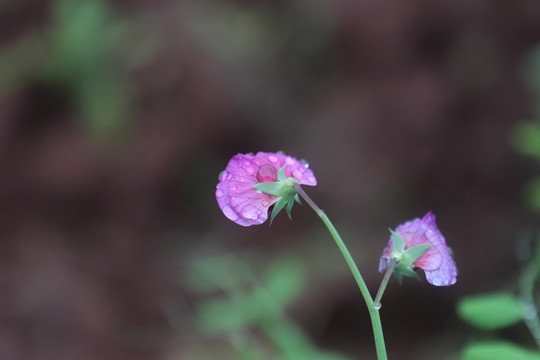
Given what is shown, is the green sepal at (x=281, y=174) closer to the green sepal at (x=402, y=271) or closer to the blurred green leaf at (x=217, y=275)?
the green sepal at (x=402, y=271)

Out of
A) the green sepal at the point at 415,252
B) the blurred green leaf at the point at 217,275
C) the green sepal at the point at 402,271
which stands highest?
the blurred green leaf at the point at 217,275

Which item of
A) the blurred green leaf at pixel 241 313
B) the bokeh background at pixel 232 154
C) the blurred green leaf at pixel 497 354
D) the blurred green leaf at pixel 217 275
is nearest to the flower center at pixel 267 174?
the blurred green leaf at pixel 497 354

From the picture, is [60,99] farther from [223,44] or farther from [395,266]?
[395,266]

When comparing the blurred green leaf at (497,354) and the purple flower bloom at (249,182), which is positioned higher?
the purple flower bloom at (249,182)

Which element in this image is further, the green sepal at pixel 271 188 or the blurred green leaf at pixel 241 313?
the blurred green leaf at pixel 241 313

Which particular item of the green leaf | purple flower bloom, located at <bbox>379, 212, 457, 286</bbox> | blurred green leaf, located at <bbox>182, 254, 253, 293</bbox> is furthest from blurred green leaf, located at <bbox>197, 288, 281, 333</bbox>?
purple flower bloom, located at <bbox>379, 212, 457, 286</bbox>

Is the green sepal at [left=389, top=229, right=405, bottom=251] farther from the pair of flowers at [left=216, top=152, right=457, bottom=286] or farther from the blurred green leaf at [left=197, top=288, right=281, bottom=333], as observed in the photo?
the blurred green leaf at [left=197, top=288, right=281, bottom=333]

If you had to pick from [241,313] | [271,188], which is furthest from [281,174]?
[241,313]

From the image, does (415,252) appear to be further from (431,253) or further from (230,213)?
(230,213)
